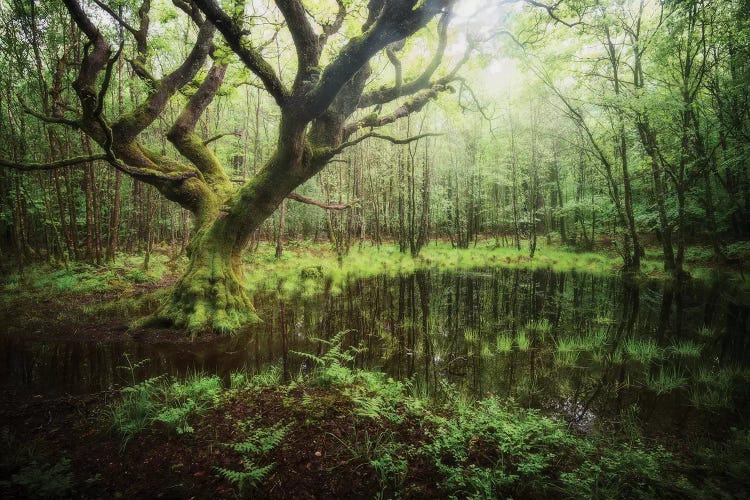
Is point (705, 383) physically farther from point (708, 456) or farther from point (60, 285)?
point (60, 285)

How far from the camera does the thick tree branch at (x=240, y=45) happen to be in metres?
4.28

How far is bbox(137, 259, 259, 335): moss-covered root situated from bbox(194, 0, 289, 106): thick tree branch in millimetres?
4248

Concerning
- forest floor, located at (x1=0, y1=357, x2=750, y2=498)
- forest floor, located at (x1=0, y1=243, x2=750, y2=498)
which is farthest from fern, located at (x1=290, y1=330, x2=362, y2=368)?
forest floor, located at (x1=0, y1=357, x2=750, y2=498)

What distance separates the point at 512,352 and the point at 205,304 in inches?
262

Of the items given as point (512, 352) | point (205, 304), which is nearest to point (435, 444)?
point (512, 352)

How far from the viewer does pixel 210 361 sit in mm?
5434

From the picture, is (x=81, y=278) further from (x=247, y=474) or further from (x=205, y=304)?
(x=247, y=474)

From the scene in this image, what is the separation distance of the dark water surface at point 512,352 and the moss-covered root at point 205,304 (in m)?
0.55

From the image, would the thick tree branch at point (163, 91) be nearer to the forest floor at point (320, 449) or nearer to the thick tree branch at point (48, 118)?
the thick tree branch at point (48, 118)

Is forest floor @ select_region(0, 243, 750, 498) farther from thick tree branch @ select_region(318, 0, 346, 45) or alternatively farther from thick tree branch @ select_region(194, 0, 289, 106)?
thick tree branch @ select_region(318, 0, 346, 45)

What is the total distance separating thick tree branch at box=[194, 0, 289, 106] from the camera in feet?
14.0

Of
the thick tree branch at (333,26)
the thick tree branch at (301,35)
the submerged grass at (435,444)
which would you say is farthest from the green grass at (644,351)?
the thick tree branch at (333,26)

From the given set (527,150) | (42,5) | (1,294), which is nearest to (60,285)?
(1,294)

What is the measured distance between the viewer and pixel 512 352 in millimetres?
6059
